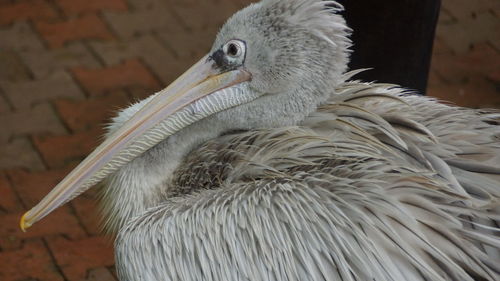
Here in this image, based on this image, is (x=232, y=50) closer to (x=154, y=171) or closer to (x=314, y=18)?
(x=314, y=18)

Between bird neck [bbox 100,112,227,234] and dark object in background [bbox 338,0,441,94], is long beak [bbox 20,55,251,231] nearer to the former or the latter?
bird neck [bbox 100,112,227,234]

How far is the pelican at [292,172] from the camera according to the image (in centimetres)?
232

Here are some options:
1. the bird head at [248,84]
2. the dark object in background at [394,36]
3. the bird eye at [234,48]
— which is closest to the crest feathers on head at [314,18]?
the bird head at [248,84]

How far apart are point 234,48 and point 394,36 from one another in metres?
0.70

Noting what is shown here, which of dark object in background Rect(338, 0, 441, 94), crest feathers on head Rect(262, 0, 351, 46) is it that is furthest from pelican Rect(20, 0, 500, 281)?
dark object in background Rect(338, 0, 441, 94)

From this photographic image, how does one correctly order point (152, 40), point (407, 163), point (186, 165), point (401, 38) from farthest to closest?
1. point (152, 40)
2. point (401, 38)
3. point (186, 165)
4. point (407, 163)

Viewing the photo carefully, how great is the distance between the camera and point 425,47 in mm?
3119

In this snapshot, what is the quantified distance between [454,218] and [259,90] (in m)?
0.62

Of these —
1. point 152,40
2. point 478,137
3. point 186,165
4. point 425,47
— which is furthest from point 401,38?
point 152,40

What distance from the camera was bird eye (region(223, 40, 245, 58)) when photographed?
2.58 metres

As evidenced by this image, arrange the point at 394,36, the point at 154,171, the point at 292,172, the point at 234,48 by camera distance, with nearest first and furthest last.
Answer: the point at 292,172
the point at 234,48
the point at 154,171
the point at 394,36

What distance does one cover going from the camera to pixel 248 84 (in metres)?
2.62

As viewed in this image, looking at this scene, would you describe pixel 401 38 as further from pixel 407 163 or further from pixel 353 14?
pixel 407 163

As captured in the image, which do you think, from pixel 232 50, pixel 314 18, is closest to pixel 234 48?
pixel 232 50
